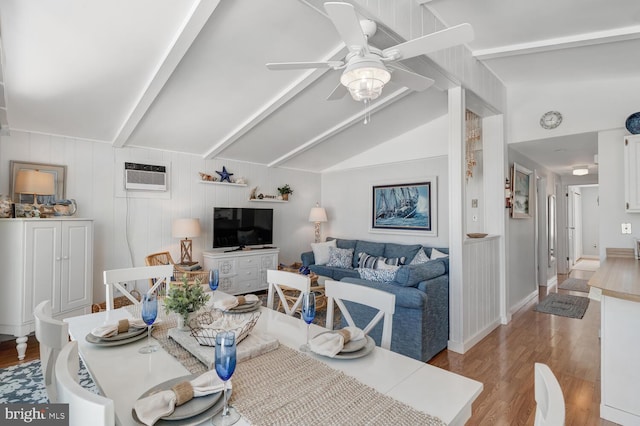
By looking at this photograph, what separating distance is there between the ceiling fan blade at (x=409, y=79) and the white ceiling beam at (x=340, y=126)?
6.13ft

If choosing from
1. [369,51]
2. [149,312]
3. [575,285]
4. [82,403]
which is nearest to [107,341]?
[149,312]

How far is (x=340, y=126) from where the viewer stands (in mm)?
4926

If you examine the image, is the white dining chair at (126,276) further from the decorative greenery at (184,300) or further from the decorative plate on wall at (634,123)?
the decorative plate on wall at (634,123)

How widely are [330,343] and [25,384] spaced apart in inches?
110

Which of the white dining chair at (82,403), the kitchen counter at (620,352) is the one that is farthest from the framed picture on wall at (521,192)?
the white dining chair at (82,403)

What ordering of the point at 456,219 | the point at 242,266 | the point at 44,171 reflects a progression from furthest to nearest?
the point at 242,266 → the point at 44,171 → the point at 456,219

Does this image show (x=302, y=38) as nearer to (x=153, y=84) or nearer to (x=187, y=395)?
(x=153, y=84)

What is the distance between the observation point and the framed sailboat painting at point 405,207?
17.2 feet

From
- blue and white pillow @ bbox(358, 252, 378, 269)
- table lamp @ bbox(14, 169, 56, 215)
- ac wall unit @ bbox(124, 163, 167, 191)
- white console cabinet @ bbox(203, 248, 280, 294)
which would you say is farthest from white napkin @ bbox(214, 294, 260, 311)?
blue and white pillow @ bbox(358, 252, 378, 269)

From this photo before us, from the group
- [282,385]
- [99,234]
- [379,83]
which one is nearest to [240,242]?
[99,234]

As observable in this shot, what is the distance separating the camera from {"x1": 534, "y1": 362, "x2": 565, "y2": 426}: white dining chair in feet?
2.21

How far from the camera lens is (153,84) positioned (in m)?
3.04

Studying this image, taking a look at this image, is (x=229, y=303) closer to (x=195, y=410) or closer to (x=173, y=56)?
(x=195, y=410)

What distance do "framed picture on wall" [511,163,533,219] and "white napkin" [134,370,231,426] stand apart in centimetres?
433
